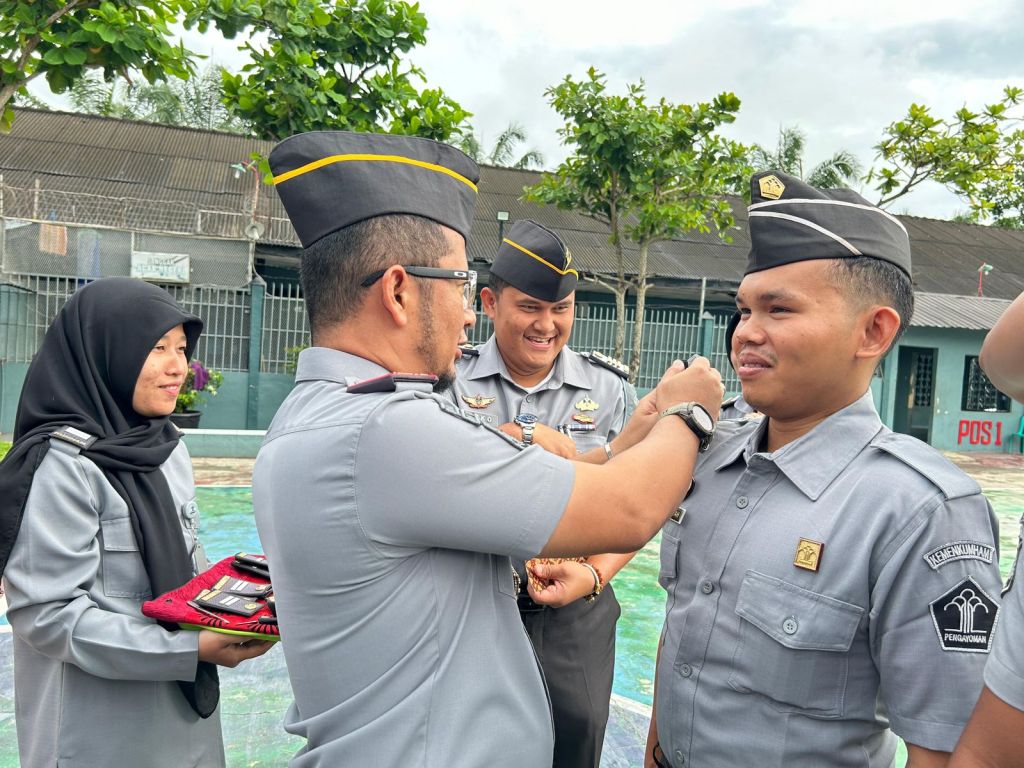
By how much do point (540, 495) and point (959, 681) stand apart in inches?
32.1

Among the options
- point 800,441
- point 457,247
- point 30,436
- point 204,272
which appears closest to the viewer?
point 457,247

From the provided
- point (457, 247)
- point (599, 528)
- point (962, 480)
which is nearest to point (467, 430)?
point (599, 528)

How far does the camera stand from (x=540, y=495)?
52.6 inches

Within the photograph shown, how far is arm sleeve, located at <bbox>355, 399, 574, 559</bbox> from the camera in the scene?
1.30 m

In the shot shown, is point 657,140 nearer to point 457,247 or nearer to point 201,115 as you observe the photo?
point 457,247

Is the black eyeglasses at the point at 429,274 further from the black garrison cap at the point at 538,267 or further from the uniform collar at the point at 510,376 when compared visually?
the uniform collar at the point at 510,376

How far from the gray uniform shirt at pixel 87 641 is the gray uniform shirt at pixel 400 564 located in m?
0.82

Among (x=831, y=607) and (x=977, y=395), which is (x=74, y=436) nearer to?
(x=831, y=607)

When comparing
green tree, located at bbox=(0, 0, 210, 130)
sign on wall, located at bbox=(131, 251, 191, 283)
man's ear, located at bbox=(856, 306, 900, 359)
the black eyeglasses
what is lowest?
man's ear, located at bbox=(856, 306, 900, 359)

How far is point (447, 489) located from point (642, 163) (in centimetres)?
1000

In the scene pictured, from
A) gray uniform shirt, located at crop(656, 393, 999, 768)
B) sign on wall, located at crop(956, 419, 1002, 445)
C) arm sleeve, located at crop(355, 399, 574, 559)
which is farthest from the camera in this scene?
sign on wall, located at crop(956, 419, 1002, 445)

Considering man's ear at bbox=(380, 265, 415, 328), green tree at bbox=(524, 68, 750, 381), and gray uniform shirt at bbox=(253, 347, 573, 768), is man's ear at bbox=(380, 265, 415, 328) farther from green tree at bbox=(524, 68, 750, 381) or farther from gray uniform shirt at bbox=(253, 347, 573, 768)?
green tree at bbox=(524, 68, 750, 381)

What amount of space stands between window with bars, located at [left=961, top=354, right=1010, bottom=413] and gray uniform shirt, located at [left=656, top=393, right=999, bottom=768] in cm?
1652

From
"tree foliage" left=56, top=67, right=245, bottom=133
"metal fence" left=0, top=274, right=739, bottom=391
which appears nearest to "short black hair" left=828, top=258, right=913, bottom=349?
"metal fence" left=0, top=274, right=739, bottom=391
